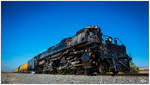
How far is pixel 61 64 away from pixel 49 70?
2.07 metres

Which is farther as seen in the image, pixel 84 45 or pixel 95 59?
pixel 84 45

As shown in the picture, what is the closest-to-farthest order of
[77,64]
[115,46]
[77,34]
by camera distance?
[77,64] → [115,46] → [77,34]

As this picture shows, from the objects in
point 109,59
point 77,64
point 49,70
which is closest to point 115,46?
point 109,59

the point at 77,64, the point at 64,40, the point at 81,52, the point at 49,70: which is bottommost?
the point at 49,70

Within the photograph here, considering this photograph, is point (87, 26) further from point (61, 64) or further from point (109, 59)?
point (61, 64)

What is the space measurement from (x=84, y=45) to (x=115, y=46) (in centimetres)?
297

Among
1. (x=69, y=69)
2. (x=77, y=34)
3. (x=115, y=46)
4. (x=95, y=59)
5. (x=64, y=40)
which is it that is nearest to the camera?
(x=95, y=59)

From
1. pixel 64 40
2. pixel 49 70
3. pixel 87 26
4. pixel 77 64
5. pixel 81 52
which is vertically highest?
pixel 87 26

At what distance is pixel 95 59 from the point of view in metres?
8.51

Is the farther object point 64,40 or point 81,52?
point 64,40

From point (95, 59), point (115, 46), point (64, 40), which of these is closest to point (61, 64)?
point (64, 40)

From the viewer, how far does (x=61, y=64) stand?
11.4 m

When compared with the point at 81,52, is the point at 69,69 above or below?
below

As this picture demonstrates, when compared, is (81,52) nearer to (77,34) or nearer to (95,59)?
(95,59)
